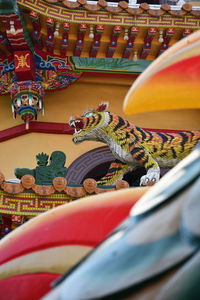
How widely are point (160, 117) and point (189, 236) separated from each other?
7.33 meters

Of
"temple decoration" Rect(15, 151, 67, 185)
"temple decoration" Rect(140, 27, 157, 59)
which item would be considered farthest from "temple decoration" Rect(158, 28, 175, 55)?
"temple decoration" Rect(15, 151, 67, 185)

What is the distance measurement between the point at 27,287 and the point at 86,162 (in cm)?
578

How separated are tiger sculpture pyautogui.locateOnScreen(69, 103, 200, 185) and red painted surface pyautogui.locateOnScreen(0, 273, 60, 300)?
393 centimetres

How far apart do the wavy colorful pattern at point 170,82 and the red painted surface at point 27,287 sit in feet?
2.45

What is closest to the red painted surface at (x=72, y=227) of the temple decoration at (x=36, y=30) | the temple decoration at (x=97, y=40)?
the temple decoration at (x=36, y=30)

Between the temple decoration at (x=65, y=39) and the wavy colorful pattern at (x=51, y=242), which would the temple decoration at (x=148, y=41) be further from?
the wavy colorful pattern at (x=51, y=242)

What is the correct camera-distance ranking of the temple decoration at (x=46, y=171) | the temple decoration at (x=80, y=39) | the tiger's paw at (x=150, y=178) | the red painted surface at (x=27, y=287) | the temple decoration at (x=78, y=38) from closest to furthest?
the red painted surface at (x=27, y=287) → the temple decoration at (x=46, y=171) → the tiger's paw at (x=150, y=178) → the temple decoration at (x=78, y=38) → the temple decoration at (x=80, y=39)

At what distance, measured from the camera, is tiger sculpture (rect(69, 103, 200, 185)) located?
627cm

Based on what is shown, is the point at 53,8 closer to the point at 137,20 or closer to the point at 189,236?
the point at 137,20

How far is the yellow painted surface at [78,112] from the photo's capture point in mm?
8320

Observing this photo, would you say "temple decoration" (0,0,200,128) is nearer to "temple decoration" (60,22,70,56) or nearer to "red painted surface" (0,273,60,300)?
"temple decoration" (60,22,70,56)

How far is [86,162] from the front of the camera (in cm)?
807

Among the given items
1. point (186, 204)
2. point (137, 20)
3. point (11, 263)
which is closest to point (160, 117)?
point (137, 20)

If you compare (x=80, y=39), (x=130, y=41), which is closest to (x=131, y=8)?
(x=130, y=41)
